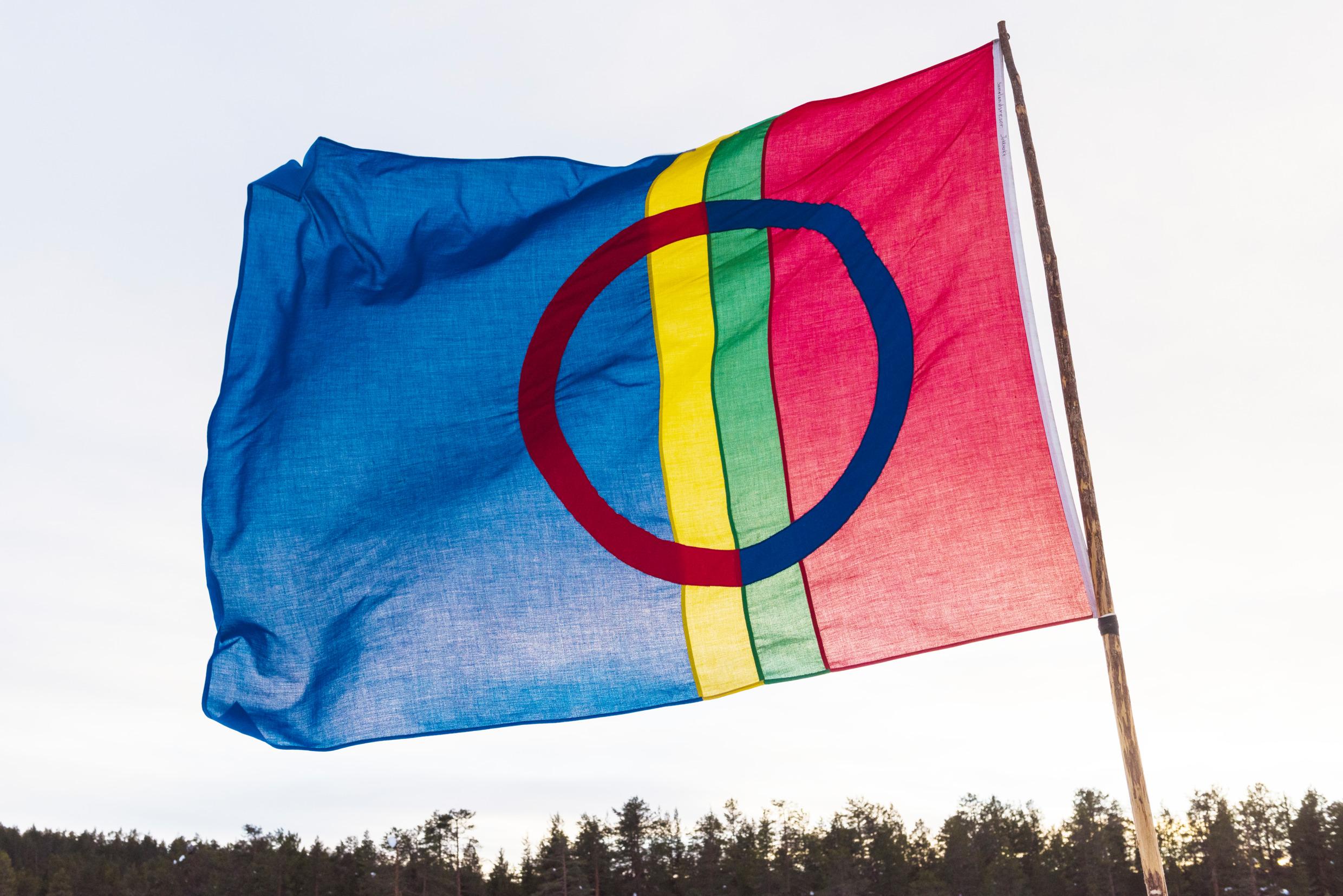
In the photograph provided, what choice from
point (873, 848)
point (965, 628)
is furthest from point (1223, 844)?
point (965, 628)

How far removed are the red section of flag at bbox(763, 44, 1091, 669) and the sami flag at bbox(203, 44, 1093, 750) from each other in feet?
0.06

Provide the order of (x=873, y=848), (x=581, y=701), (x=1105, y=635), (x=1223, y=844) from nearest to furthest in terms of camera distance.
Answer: (x=1105, y=635)
(x=581, y=701)
(x=1223, y=844)
(x=873, y=848)

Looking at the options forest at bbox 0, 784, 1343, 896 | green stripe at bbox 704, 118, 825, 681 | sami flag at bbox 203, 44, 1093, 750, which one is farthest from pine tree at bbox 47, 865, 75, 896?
green stripe at bbox 704, 118, 825, 681

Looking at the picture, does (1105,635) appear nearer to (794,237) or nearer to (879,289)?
(879,289)

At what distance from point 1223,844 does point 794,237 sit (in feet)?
328

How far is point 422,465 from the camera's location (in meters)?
8.13

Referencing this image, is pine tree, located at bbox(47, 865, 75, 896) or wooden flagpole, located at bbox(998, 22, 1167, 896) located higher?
pine tree, located at bbox(47, 865, 75, 896)

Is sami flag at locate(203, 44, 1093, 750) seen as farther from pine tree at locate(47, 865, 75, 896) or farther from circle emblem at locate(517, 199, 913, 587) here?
pine tree at locate(47, 865, 75, 896)

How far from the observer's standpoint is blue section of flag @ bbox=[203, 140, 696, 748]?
7.86 metres

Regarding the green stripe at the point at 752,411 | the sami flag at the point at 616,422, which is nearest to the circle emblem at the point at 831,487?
the sami flag at the point at 616,422

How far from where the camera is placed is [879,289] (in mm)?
8008

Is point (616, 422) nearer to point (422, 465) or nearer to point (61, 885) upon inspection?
point (422, 465)

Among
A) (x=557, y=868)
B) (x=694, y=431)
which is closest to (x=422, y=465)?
(x=694, y=431)

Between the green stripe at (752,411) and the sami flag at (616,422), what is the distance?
0.02 metres
